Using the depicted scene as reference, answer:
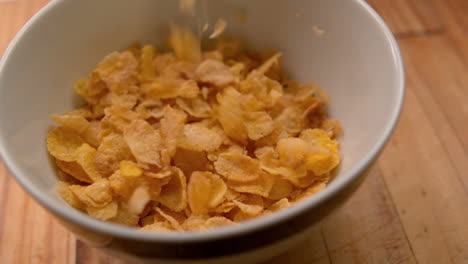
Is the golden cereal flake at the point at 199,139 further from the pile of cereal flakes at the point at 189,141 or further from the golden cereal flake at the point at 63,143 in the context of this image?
the golden cereal flake at the point at 63,143

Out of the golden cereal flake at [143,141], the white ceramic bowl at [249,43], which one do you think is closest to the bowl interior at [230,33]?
the white ceramic bowl at [249,43]

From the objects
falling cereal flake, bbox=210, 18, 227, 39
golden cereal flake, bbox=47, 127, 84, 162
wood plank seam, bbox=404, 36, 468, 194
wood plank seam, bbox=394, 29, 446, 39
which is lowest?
wood plank seam, bbox=404, 36, 468, 194

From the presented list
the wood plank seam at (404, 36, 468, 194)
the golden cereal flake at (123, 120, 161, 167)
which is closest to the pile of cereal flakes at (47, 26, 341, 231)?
the golden cereal flake at (123, 120, 161, 167)

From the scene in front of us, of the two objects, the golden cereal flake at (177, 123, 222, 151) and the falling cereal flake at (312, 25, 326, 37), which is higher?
the golden cereal flake at (177, 123, 222, 151)

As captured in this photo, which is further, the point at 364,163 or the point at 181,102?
the point at 181,102

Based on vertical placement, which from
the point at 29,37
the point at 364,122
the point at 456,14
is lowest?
the point at 456,14

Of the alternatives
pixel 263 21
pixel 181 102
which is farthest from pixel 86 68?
pixel 263 21

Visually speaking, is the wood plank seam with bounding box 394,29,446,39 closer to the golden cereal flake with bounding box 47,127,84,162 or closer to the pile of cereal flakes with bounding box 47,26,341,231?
the pile of cereal flakes with bounding box 47,26,341,231

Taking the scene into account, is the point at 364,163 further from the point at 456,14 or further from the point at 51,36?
the point at 456,14

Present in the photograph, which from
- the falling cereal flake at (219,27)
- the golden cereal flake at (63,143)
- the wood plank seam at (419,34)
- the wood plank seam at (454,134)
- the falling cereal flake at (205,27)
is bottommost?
the wood plank seam at (454,134)
